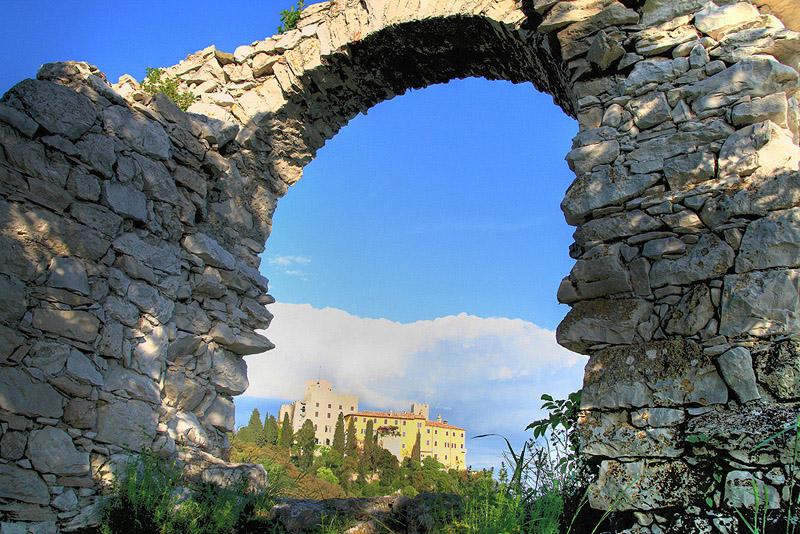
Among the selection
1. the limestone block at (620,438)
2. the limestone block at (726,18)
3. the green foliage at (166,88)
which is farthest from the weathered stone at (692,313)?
the green foliage at (166,88)

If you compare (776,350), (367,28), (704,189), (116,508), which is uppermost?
(367,28)

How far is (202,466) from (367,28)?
4073 millimetres

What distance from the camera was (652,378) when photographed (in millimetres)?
3234

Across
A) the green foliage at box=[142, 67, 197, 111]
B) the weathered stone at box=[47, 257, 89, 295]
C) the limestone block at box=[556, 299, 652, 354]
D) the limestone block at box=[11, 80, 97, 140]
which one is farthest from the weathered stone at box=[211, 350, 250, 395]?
the limestone block at box=[556, 299, 652, 354]

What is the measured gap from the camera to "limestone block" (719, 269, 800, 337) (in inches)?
118

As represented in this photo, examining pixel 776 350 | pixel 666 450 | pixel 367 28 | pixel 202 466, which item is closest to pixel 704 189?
pixel 776 350

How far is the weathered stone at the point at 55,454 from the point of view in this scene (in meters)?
3.73

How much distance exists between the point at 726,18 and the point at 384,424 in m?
Result: 40.8

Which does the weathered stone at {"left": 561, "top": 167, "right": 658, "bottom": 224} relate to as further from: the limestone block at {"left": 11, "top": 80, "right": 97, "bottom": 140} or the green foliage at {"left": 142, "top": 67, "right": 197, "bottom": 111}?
the green foliage at {"left": 142, "top": 67, "right": 197, "bottom": 111}

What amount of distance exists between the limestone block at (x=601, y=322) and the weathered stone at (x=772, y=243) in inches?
22.7

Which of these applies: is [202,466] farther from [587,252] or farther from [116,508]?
[587,252]

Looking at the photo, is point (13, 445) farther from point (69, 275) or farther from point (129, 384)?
point (69, 275)

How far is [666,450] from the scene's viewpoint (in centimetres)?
308

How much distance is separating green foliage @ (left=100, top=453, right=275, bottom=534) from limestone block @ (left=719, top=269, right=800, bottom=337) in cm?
323
